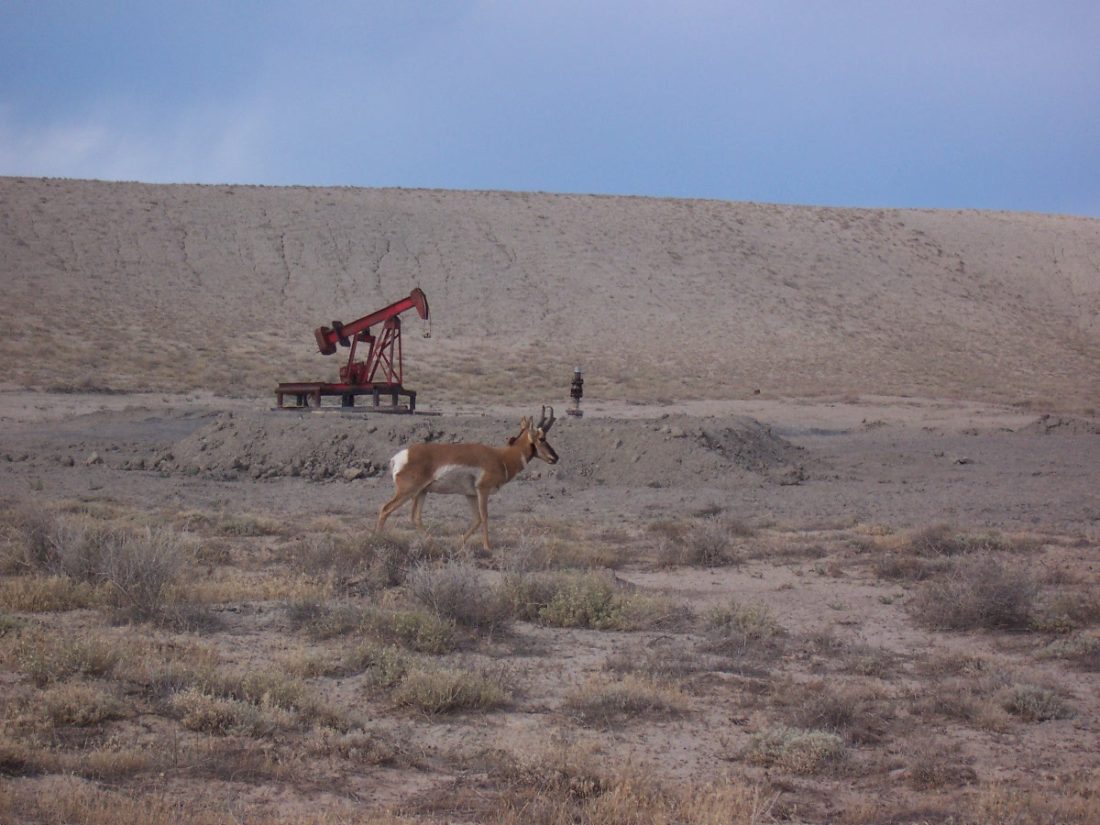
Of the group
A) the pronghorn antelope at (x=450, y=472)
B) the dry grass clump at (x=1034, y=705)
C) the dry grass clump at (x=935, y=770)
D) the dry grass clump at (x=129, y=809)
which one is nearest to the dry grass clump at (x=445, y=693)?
the dry grass clump at (x=129, y=809)

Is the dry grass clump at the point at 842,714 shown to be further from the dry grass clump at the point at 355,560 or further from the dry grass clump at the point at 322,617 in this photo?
Result: the dry grass clump at the point at 355,560

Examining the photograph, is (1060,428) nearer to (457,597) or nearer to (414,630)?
(457,597)

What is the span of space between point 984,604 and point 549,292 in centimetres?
5368

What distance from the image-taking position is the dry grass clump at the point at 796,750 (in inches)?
248

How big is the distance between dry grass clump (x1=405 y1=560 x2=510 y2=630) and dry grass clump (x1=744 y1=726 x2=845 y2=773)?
312 cm

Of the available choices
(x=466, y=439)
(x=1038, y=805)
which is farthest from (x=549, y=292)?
(x=1038, y=805)

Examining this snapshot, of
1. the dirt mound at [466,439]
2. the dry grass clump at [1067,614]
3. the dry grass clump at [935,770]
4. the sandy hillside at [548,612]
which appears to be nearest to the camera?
the sandy hillside at [548,612]

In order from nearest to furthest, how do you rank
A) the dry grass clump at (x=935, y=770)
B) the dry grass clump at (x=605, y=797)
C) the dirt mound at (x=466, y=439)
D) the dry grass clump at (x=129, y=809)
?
1. the dry grass clump at (x=129, y=809)
2. the dry grass clump at (x=605, y=797)
3. the dry grass clump at (x=935, y=770)
4. the dirt mound at (x=466, y=439)

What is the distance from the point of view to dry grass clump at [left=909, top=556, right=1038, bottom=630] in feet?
32.1

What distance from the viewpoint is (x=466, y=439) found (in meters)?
19.9

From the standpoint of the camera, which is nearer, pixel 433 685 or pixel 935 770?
pixel 935 770

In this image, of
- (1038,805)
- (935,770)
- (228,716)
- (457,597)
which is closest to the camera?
(1038,805)

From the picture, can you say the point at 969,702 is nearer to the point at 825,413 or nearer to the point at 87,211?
the point at 825,413

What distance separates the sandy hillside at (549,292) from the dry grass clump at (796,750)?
30.6 metres
